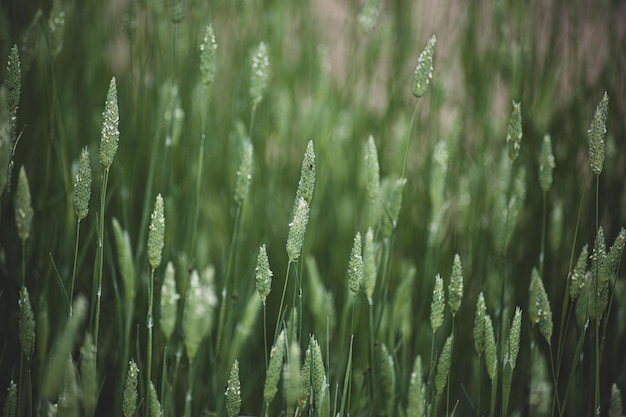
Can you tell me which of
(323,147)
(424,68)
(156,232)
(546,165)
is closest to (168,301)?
(156,232)

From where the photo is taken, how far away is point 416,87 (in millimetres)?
803

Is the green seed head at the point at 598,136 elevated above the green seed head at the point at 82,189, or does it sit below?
above

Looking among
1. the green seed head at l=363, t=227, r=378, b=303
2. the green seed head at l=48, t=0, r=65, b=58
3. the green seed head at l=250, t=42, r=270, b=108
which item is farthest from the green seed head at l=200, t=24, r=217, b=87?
the green seed head at l=363, t=227, r=378, b=303

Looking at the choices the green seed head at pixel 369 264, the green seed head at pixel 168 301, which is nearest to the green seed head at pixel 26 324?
the green seed head at pixel 168 301

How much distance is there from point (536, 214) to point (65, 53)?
0.97 metres

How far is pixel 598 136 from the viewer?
73 cm

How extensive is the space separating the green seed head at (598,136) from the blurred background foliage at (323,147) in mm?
250

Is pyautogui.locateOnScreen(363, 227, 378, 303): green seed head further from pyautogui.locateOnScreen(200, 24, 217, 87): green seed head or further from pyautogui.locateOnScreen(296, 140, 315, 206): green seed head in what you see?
pyautogui.locateOnScreen(200, 24, 217, 87): green seed head

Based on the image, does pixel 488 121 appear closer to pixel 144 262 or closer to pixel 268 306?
pixel 268 306

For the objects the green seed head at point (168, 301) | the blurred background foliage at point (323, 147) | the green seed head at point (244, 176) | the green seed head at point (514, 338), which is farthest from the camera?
the blurred background foliage at point (323, 147)

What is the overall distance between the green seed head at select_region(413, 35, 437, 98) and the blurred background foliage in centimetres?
27

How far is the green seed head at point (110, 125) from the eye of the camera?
2.14 ft

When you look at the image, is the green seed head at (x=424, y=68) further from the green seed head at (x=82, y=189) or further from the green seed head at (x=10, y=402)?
the green seed head at (x=10, y=402)

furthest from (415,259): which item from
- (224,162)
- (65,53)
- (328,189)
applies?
(65,53)
